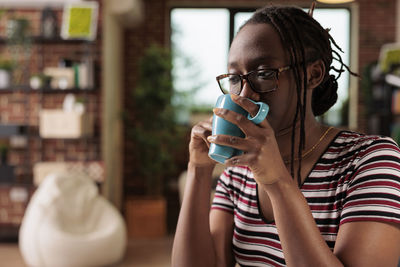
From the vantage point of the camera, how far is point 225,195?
1090 mm

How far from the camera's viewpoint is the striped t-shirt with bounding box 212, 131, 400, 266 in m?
0.77

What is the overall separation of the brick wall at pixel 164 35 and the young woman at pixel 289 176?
546cm

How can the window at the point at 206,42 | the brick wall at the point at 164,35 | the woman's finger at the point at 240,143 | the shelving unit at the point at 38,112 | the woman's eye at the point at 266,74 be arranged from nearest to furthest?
the woman's finger at the point at 240,143 → the woman's eye at the point at 266,74 → the shelving unit at the point at 38,112 → the brick wall at the point at 164,35 → the window at the point at 206,42

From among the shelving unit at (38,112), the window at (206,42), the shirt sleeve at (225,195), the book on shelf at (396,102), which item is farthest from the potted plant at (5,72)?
the book on shelf at (396,102)

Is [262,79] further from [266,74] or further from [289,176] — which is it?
[289,176]

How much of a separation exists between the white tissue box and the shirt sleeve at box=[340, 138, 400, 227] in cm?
391

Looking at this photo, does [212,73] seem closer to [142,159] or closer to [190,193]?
[142,159]

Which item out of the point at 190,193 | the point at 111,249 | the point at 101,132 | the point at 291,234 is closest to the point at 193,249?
the point at 190,193

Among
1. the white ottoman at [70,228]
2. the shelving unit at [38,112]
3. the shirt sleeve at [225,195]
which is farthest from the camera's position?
the shelving unit at [38,112]

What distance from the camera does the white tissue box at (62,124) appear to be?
4430mm

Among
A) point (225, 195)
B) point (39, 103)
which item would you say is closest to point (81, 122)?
point (39, 103)

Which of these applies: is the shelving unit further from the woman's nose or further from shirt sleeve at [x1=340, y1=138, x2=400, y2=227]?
shirt sleeve at [x1=340, y1=138, x2=400, y2=227]

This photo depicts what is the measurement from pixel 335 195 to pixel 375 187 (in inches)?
3.8

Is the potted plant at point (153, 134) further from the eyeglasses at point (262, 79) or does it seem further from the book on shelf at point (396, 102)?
the eyeglasses at point (262, 79)
